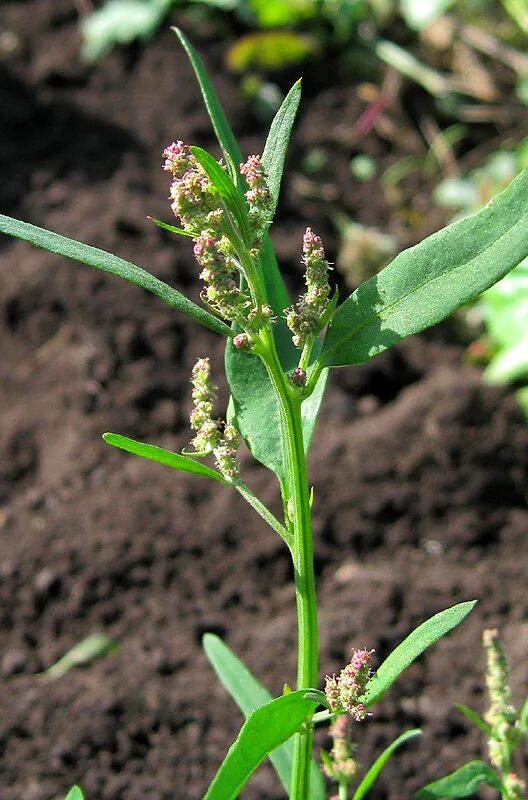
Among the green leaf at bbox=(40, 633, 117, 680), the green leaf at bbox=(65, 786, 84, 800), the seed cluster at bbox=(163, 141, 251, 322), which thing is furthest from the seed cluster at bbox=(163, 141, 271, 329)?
the green leaf at bbox=(40, 633, 117, 680)

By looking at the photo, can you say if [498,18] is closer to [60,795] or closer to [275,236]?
[275,236]

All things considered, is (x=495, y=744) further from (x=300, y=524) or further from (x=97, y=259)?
(x=97, y=259)

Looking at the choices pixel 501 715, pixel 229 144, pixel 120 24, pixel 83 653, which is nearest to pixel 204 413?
pixel 229 144

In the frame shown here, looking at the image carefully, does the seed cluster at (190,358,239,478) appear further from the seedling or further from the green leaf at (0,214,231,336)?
the seedling

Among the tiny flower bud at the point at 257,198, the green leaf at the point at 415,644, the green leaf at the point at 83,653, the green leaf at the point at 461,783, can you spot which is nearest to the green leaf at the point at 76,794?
the green leaf at the point at 415,644

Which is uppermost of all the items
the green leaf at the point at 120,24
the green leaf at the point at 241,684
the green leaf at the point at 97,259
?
the green leaf at the point at 120,24

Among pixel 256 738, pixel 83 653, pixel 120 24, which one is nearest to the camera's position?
pixel 256 738

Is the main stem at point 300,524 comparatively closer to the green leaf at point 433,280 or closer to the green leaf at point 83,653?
the green leaf at point 433,280
